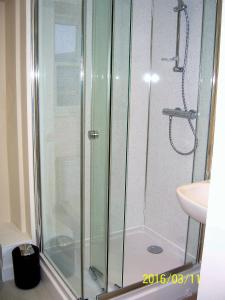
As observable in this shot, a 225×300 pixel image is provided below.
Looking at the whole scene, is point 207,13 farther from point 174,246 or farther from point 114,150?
point 174,246

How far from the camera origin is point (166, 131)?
2.63m

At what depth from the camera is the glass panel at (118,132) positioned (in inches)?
61.3

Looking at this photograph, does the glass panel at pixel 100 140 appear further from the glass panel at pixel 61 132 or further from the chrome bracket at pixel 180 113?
the chrome bracket at pixel 180 113

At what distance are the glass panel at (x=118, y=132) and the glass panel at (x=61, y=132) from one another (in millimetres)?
265

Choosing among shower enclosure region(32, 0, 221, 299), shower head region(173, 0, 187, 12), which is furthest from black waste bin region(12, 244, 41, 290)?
shower head region(173, 0, 187, 12)

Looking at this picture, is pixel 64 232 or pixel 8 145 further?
pixel 8 145

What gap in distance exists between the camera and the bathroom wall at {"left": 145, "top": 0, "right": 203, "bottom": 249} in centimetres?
236

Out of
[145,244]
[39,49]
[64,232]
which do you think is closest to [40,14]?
[39,49]

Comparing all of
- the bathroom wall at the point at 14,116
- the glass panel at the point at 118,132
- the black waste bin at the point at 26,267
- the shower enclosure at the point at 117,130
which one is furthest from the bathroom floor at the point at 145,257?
the bathroom wall at the point at 14,116

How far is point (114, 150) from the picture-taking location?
5.44 ft

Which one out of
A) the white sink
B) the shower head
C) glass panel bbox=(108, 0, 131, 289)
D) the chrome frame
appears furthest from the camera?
the shower head

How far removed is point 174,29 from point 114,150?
1.32 meters
